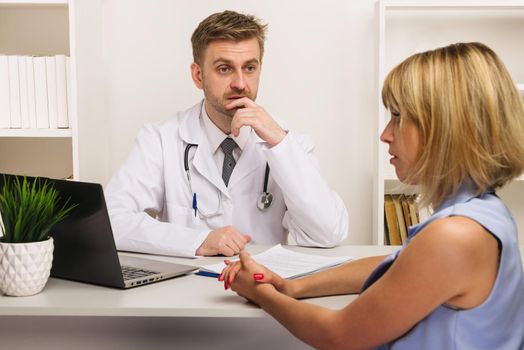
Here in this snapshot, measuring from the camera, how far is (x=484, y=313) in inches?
42.4

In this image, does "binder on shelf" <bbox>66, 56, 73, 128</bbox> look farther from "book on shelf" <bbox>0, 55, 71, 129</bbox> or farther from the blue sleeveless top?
the blue sleeveless top

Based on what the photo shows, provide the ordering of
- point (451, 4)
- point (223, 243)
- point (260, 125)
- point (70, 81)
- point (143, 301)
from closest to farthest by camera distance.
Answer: point (143, 301) < point (223, 243) < point (260, 125) < point (70, 81) < point (451, 4)

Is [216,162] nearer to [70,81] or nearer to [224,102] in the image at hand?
[224,102]

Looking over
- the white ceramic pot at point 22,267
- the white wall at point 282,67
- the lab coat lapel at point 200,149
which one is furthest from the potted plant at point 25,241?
the white wall at point 282,67

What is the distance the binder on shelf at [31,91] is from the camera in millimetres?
2623

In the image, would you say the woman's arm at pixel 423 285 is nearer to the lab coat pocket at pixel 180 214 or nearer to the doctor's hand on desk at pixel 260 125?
the doctor's hand on desk at pixel 260 125

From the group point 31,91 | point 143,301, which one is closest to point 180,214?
point 31,91

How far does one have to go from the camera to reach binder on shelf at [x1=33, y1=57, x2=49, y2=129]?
2625 millimetres

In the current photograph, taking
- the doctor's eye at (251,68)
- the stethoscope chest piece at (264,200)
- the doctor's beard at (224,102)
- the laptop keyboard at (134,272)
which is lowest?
the laptop keyboard at (134,272)

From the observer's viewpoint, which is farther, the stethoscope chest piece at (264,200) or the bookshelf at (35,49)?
the bookshelf at (35,49)

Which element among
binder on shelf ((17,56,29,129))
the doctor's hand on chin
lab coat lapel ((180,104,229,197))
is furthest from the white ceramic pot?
binder on shelf ((17,56,29,129))

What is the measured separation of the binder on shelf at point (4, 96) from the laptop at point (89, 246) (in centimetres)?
115

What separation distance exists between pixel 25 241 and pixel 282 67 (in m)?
1.79

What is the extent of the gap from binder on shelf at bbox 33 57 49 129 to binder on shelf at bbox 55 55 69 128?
0.05 m
